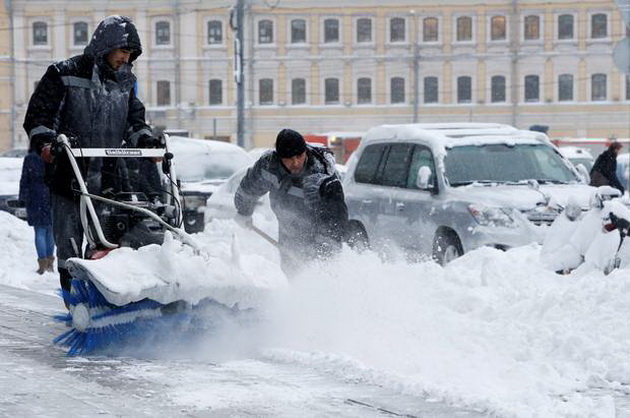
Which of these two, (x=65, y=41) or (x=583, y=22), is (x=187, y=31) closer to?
(x=65, y=41)

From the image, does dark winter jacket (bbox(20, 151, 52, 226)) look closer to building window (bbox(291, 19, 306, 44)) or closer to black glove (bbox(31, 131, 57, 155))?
black glove (bbox(31, 131, 57, 155))

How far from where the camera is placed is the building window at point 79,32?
67438 mm

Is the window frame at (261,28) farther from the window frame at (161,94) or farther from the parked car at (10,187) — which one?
the parked car at (10,187)

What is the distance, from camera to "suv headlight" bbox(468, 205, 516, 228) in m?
12.3

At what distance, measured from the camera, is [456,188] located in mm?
12805

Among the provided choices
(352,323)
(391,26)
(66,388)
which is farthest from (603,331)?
(391,26)

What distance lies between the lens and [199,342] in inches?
295

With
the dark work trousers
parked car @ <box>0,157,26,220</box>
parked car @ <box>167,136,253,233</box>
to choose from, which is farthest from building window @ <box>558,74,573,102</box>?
the dark work trousers

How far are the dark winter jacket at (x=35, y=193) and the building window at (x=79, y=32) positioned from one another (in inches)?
2129

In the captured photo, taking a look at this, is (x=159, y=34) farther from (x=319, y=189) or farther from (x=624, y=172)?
(x=319, y=189)

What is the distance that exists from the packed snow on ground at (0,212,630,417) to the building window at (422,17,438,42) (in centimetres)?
5670

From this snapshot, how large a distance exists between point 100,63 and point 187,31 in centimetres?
5913

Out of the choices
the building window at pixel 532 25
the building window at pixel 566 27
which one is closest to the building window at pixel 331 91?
the building window at pixel 532 25

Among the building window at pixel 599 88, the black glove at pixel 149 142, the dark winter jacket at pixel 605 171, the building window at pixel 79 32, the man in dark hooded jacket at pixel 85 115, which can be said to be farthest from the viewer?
the building window at pixel 79 32
